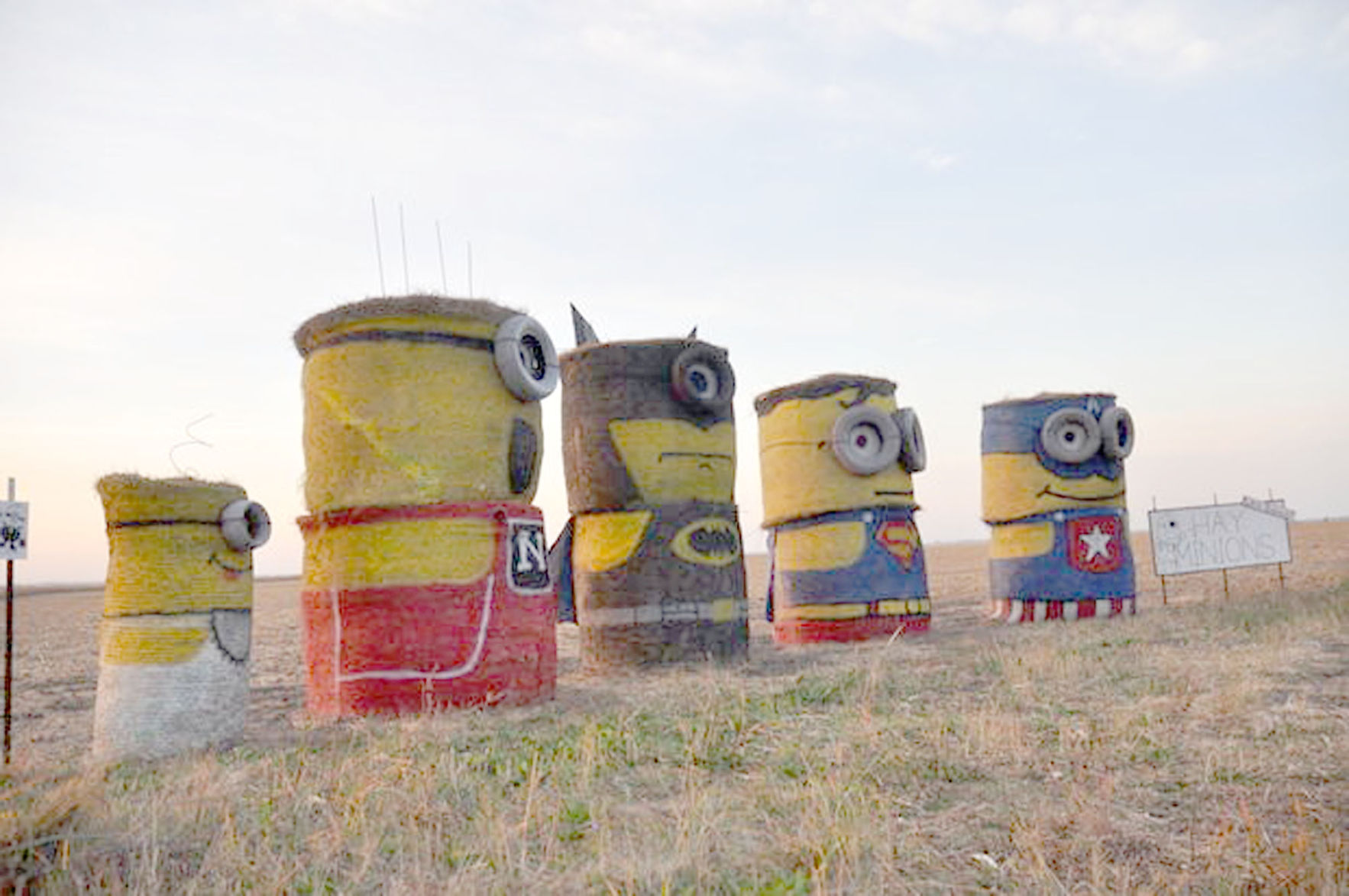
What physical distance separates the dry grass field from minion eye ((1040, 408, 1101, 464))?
507 centimetres

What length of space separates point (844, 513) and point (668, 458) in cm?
281

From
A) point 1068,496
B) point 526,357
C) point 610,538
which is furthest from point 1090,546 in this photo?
point 526,357

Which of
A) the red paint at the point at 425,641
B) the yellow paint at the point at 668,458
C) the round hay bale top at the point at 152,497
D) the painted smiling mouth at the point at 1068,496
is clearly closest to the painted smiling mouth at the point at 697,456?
the yellow paint at the point at 668,458

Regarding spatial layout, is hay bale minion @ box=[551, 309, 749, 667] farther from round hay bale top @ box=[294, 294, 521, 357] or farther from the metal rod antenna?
the metal rod antenna

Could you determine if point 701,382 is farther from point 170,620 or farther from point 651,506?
point 170,620

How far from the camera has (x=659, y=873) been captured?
3.52m

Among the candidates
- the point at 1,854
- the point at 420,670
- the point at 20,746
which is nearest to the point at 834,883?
the point at 1,854

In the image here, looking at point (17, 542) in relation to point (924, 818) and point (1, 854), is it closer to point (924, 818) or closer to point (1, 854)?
point (1, 854)

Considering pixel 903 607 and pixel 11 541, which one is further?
pixel 903 607

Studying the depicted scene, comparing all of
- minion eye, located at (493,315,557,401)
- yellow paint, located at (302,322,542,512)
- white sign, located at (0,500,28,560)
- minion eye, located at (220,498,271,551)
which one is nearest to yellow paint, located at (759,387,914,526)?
minion eye, located at (493,315,557,401)

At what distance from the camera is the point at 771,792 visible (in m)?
4.50

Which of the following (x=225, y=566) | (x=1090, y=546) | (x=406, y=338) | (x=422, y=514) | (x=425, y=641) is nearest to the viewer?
(x=225, y=566)

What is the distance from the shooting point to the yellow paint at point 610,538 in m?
9.83

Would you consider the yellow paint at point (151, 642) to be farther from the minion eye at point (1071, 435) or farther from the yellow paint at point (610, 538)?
the minion eye at point (1071, 435)
